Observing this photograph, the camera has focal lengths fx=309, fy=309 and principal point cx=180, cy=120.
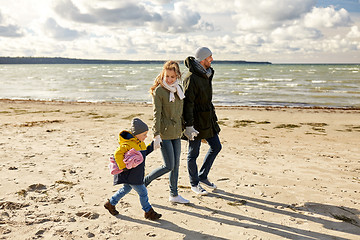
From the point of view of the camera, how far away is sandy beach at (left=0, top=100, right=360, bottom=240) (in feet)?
11.8

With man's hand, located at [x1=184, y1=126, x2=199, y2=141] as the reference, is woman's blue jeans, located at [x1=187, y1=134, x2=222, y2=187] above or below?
below

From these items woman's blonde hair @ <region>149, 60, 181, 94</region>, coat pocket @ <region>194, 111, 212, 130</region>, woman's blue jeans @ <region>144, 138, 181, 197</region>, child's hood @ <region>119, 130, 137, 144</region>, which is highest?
woman's blonde hair @ <region>149, 60, 181, 94</region>

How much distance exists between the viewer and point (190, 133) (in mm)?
4098

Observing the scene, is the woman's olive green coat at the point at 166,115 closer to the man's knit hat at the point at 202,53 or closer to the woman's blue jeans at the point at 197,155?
the woman's blue jeans at the point at 197,155

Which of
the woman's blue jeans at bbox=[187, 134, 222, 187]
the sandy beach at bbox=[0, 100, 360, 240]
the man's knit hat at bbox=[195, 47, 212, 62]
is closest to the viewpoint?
the sandy beach at bbox=[0, 100, 360, 240]

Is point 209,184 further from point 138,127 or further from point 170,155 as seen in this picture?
point 138,127

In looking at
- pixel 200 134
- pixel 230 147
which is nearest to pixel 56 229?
pixel 200 134

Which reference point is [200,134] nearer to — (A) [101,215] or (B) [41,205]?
(A) [101,215]

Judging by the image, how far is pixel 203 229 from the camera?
3623 millimetres

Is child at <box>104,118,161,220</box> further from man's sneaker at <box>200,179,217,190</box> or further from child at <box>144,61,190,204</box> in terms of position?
man's sneaker at <box>200,179,217,190</box>

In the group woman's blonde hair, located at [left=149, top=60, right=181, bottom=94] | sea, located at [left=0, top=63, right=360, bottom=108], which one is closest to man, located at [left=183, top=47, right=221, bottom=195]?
woman's blonde hair, located at [left=149, top=60, right=181, bottom=94]

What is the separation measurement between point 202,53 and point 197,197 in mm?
2080

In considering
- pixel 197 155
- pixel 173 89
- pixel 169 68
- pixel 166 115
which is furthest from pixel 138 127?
pixel 197 155

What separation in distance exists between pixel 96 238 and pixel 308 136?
7.47m
